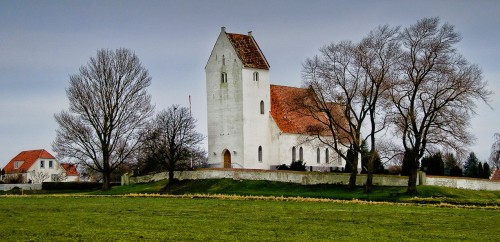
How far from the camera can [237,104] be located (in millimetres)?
70562

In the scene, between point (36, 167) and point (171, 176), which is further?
point (36, 167)

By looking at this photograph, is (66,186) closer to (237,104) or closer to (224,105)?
(224,105)

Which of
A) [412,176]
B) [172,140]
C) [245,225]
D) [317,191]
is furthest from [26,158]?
[245,225]

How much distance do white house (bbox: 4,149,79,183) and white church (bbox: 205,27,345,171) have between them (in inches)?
1718

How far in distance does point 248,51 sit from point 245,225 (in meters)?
47.3

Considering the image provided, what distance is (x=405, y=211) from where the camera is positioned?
35.4 m

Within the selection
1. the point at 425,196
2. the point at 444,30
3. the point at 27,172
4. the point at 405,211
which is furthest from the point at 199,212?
the point at 27,172

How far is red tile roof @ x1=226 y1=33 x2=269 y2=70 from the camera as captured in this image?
7094 centimetres

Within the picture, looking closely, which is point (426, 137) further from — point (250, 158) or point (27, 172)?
point (27, 172)

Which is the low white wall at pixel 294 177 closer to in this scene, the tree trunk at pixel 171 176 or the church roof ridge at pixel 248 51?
the tree trunk at pixel 171 176

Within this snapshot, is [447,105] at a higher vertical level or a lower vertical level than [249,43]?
lower

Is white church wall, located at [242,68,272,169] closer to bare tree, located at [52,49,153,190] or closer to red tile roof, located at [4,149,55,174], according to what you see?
bare tree, located at [52,49,153,190]

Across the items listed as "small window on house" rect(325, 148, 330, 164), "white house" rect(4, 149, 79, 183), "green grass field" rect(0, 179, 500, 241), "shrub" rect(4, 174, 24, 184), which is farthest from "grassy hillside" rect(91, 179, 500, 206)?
"white house" rect(4, 149, 79, 183)

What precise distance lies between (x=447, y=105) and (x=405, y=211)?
709 inches
